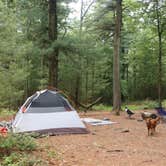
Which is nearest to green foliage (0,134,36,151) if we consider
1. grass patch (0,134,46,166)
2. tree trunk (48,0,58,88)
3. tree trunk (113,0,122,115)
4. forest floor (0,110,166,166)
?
grass patch (0,134,46,166)

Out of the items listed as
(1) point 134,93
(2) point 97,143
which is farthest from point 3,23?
(1) point 134,93

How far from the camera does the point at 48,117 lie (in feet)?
26.2

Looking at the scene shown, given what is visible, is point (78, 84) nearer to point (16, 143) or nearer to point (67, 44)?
point (67, 44)

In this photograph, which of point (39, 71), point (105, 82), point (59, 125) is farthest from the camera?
point (105, 82)

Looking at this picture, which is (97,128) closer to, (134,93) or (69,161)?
(69,161)

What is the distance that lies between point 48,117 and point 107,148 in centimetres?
240

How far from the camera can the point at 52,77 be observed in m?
12.6

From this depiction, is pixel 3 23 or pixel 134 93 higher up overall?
pixel 3 23

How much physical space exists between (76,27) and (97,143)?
48.8ft

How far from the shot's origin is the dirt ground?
4992mm

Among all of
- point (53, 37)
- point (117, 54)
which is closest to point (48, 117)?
point (53, 37)

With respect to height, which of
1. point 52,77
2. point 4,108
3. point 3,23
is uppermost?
point 3,23

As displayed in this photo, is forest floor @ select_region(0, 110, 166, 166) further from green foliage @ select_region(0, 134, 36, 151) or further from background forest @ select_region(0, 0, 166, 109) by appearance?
background forest @ select_region(0, 0, 166, 109)

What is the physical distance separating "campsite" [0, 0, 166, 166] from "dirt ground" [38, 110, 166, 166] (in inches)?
0.7
